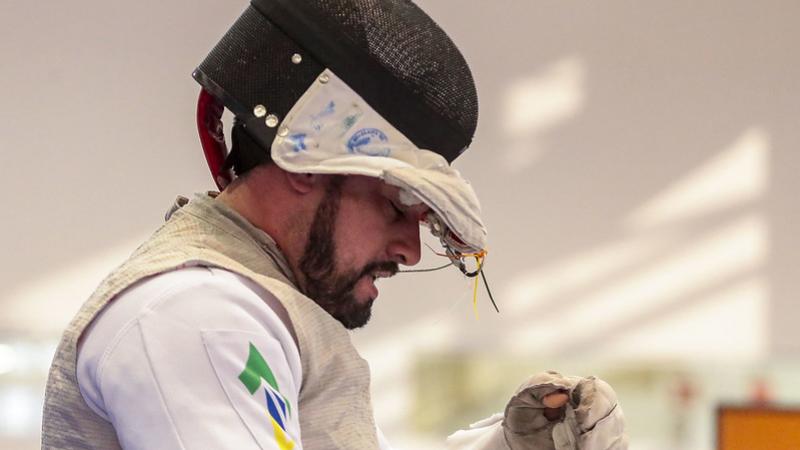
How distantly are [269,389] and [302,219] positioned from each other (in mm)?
241

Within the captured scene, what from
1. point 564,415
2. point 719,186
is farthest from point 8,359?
point 564,415

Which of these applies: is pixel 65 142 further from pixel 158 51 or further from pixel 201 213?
pixel 201 213

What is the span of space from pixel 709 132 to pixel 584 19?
0.54 meters

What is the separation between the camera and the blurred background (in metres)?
3.70

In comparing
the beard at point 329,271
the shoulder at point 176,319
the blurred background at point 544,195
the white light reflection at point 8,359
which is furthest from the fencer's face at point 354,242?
the white light reflection at point 8,359

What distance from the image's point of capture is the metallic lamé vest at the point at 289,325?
106 centimetres

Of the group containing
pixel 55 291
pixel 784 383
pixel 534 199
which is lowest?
pixel 784 383

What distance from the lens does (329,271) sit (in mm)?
1212

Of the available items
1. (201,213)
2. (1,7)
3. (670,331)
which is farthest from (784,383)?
(201,213)

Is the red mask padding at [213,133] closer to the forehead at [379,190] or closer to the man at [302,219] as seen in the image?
the man at [302,219]

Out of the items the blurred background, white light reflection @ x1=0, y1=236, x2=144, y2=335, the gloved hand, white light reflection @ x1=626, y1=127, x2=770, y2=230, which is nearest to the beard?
the gloved hand

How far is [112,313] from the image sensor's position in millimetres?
1030

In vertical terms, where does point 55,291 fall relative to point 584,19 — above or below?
below

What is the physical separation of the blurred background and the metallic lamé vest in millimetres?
2468
